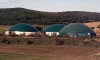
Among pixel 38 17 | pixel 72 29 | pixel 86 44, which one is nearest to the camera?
pixel 86 44

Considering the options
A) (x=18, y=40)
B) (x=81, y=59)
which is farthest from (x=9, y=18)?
(x=81, y=59)

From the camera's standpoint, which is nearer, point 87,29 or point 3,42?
point 3,42

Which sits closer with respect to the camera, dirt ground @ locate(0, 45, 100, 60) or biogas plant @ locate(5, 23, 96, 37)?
dirt ground @ locate(0, 45, 100, 60)

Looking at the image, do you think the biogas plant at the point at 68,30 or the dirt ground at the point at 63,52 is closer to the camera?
the dirt ground at the point at 63,52

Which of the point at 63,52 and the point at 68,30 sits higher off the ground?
the point at 63,52

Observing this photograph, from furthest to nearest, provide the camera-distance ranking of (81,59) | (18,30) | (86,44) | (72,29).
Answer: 1. (18,30)
2. (72,29)
3. (86,44)
4. (81,59)

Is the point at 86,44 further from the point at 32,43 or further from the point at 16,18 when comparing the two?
the point at 16,18

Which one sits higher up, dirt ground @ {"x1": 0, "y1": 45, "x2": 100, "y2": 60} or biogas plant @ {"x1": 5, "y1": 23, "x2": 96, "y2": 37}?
dirt ground @ {"x1": 0, "y1": 45, "x2": 100, "y2": 60}

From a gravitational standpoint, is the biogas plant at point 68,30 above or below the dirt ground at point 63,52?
below

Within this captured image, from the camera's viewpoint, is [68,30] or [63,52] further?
[68,30]

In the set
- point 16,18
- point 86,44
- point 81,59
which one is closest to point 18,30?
point 86,44

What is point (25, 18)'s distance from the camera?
184 meters

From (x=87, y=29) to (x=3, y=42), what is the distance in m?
30.3

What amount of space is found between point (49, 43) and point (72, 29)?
24.2 m
